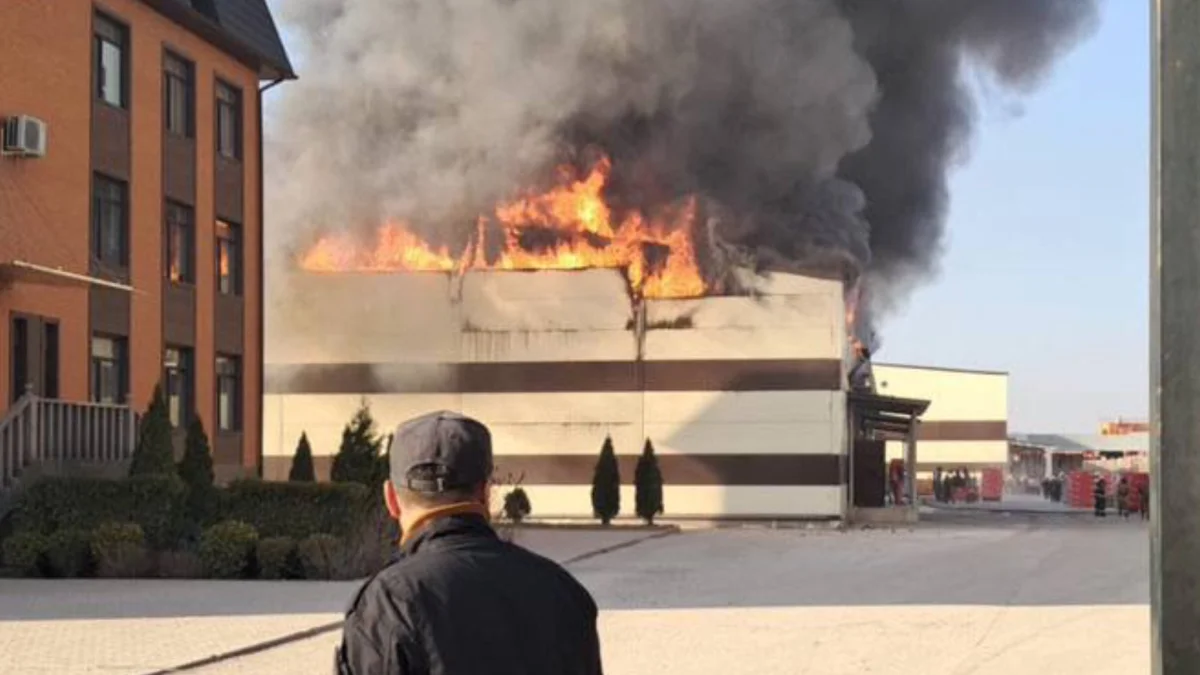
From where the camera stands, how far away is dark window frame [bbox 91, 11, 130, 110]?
24.2 metres

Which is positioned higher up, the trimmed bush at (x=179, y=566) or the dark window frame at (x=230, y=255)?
the dark window frame at (x=230, y=255)

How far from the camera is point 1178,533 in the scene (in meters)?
2.53

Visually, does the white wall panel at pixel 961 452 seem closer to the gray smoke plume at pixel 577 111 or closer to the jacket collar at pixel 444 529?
the gray smoke plume at pixel 577 111

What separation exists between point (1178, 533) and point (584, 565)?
21.9 metres

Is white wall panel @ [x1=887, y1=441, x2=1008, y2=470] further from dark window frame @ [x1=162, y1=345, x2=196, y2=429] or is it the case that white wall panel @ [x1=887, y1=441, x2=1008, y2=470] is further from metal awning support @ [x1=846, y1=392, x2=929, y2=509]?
dark window frame @ [x1=162, y1=345, x2=196, y2=429]

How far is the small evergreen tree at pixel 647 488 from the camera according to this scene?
3666 cm

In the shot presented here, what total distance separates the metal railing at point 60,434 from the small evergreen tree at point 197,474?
1.21 metres

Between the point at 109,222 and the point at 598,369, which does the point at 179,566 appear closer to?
the point at 109,222

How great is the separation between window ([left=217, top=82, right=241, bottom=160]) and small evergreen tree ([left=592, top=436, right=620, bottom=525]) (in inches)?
462

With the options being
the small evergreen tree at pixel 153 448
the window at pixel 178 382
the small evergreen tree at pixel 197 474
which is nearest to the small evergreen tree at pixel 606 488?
the window at pixel 178 382

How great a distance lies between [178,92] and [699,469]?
53.2 ft

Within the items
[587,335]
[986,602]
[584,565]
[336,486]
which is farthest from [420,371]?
[986,602]

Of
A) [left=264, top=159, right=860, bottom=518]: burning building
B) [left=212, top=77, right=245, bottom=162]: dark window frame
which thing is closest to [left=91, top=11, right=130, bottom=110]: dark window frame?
[left=212, top=77, right=245, bottom=162]: dark window frame

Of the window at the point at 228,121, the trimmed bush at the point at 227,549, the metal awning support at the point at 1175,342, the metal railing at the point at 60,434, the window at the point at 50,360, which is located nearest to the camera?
the metal awning support at the point at 1175,342
